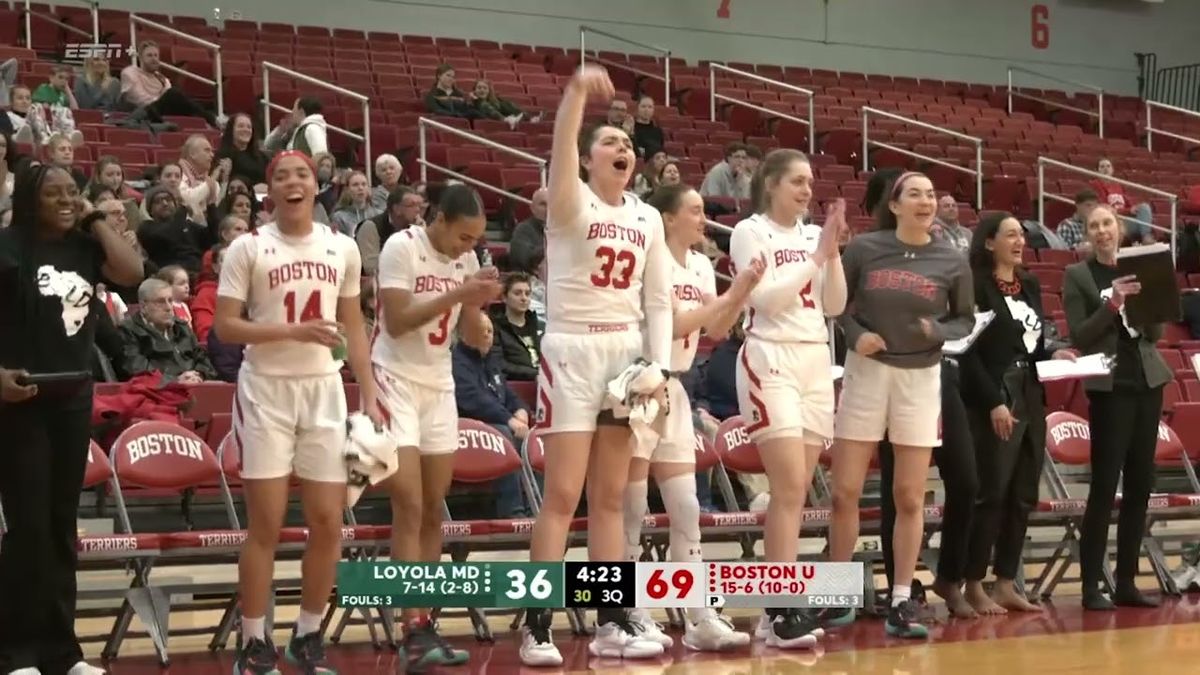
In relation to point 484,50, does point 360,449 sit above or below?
below

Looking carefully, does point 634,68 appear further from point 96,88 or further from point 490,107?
point 96,88

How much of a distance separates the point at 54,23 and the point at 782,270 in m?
10.8

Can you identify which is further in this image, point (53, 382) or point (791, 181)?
point (791, 181)

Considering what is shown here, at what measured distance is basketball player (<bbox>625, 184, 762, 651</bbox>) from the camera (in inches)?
254

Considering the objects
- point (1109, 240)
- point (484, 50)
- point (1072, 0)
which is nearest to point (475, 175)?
point (484, 50)

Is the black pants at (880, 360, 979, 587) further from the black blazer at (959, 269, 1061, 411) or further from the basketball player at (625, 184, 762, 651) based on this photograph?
the basketball player at (625, 184, 762, 651)

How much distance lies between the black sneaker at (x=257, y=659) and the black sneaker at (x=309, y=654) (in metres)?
0.09

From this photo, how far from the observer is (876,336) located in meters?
6.89

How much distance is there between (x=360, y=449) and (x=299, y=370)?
1.09ft

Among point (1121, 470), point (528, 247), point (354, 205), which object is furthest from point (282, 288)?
point (354, 205)

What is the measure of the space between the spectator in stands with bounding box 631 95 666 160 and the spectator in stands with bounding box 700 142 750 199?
2.56ft

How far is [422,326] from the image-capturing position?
6180 mm

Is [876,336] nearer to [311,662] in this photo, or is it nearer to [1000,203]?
[311,662]

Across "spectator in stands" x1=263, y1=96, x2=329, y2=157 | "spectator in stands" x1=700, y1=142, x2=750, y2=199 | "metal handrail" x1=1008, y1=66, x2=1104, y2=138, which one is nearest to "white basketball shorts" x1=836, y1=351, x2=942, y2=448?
"spectator in stands" x1=263, y1=96, x2=329, y2=157
